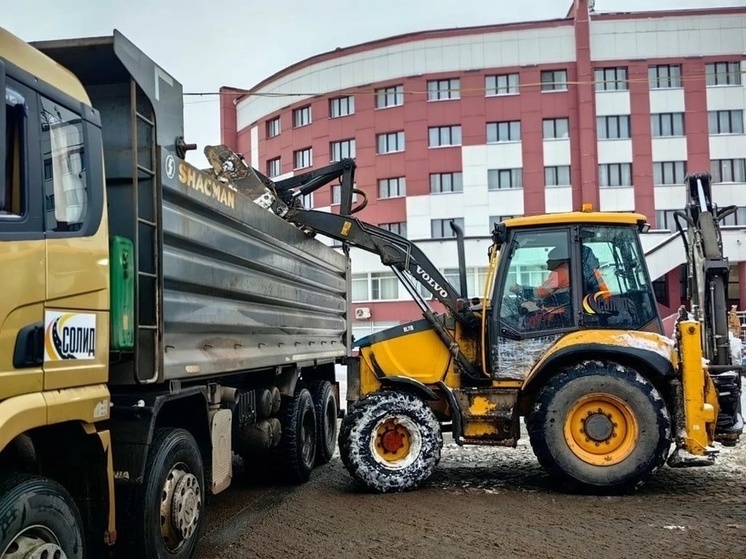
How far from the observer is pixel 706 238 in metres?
7.89

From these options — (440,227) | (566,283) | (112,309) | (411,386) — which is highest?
(440,227)

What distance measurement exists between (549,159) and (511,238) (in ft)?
95.2

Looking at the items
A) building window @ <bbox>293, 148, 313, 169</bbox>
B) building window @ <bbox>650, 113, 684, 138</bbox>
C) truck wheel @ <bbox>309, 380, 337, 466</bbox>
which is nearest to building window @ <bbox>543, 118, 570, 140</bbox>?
building window @ <bbox>650, 113, 684, 138</bbox>

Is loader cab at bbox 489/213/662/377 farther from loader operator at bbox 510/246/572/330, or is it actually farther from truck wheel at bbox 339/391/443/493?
truck wheel at bbox 339/391/443/493

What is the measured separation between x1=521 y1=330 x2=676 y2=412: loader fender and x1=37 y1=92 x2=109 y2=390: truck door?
473 cm

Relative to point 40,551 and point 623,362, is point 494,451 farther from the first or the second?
point 40,551

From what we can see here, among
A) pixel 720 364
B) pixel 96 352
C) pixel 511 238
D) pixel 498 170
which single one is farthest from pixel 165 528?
pixel 498 170

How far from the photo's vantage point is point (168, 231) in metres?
4.66

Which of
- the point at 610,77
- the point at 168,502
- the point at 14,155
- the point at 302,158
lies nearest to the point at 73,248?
the point at 14,155

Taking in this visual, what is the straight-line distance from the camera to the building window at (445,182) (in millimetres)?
36188

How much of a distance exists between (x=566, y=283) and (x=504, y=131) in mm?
29344

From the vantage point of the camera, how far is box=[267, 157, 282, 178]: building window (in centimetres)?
4050

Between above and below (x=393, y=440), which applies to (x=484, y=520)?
below

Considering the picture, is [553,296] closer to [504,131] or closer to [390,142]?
[504,131]
